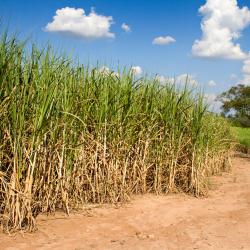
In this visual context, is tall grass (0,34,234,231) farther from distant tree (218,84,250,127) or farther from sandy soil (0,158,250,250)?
distant tree (218,84,250,127)

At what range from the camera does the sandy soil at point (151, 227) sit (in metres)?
4.52

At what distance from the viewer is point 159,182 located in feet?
23.0

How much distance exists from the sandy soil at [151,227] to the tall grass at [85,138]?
229 millimetres

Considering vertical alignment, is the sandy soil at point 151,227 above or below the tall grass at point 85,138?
below

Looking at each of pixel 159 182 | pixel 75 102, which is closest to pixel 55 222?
pixel 75 102

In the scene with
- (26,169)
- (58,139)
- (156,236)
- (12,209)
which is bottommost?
(156,236)

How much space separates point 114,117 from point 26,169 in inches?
70.5

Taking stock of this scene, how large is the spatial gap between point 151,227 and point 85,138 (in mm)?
1524

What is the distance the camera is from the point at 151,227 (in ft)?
17.3

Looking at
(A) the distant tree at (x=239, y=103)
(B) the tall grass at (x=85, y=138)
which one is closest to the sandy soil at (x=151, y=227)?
(B) the tall grass at (x=85, y=138)

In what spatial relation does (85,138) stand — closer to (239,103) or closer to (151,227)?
(151,227)

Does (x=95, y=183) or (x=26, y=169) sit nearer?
(x=26, y=169)

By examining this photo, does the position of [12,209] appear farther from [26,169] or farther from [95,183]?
[95,183]

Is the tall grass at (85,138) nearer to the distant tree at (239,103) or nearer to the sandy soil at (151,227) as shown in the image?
the sandy soil at (151,227)
